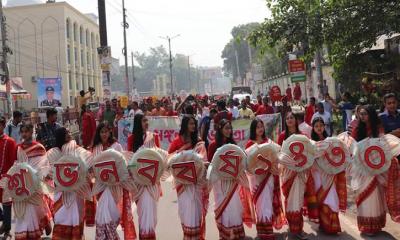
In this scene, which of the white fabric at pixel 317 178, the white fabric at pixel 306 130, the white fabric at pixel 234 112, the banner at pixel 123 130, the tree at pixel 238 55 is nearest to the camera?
the white fabric at pixel 317 178

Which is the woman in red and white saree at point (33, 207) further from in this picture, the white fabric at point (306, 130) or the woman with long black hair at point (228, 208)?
the white fabric at point (306, 130)

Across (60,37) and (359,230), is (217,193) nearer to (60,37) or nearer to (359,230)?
(359,230)

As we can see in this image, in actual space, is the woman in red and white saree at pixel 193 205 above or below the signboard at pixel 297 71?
below

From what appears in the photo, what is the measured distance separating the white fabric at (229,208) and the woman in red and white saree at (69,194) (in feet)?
5.04

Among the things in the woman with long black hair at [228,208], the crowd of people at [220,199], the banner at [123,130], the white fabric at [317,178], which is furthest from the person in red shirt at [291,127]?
the banner at [123,130]

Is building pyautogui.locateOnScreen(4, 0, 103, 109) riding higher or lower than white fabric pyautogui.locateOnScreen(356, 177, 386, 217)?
higher

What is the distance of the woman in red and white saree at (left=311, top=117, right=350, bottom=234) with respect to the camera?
20.6 feet

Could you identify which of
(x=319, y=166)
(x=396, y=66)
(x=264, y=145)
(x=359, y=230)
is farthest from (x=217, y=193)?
(x=396, y=66)

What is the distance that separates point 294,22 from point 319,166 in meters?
6.70

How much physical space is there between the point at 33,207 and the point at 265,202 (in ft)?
9.15

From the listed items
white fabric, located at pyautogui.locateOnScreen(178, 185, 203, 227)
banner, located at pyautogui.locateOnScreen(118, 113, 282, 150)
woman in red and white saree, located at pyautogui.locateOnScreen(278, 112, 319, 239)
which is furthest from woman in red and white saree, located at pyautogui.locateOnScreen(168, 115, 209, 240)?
banner, located at pyautogui.locateOnScreen(118, 113, 282, 150)

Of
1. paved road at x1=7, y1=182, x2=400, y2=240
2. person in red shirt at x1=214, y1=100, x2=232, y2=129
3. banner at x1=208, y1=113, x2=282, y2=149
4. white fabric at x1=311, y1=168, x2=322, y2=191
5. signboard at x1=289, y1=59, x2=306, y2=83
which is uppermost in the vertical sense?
signboard at x1=289, y1=59, x2=306, y2=83

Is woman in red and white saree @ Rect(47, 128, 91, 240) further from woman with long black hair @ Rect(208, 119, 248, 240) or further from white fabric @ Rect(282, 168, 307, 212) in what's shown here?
white fabric @ Rect(282, 168, 307, 212)

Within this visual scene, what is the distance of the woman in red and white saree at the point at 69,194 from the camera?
19.7 feet
